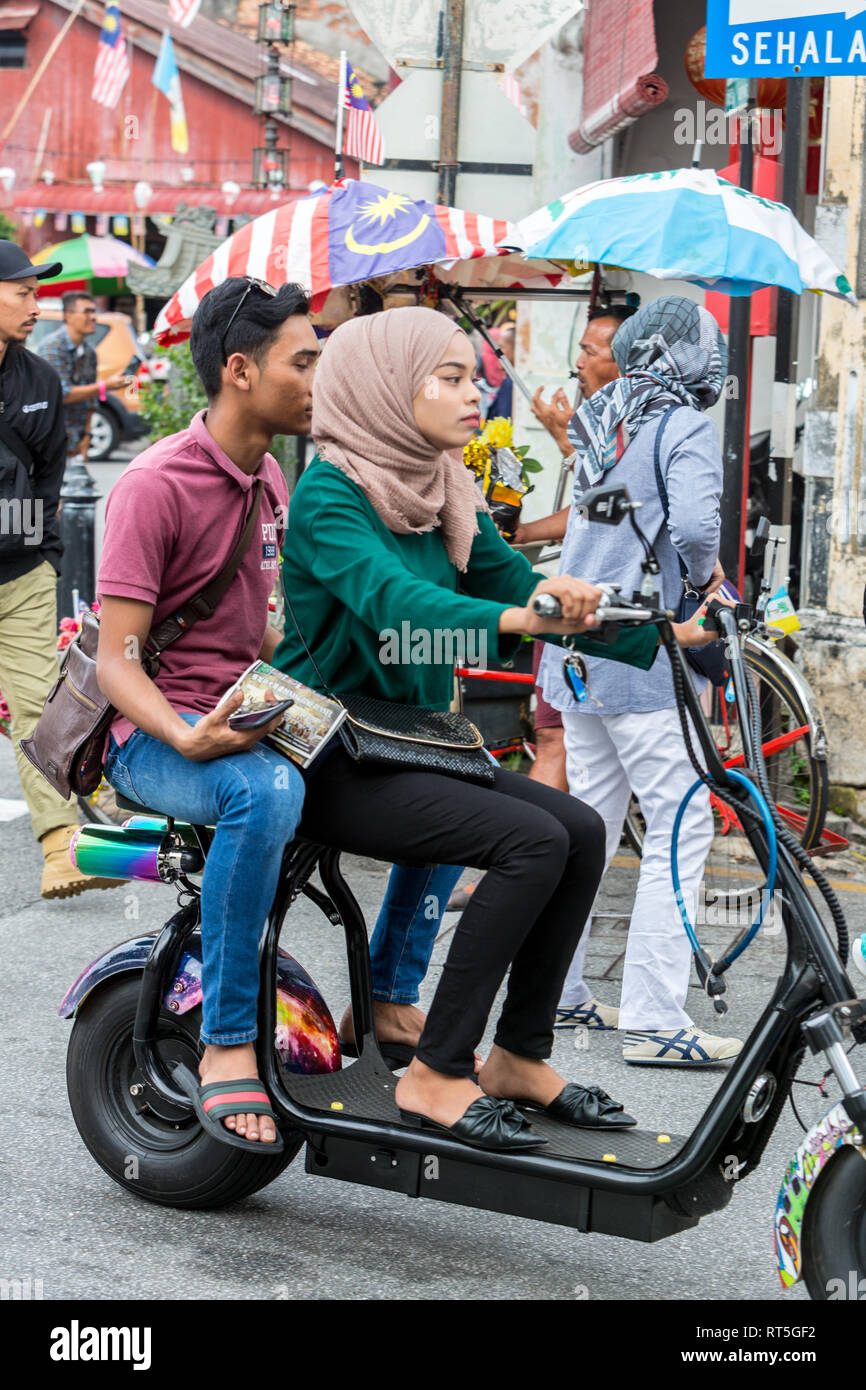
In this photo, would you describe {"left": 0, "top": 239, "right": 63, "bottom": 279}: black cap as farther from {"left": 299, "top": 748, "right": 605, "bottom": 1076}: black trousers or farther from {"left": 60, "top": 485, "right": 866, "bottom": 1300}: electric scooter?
{"left": 299, "top": 748, "right": 605, "bottom": 1076}: black trousers

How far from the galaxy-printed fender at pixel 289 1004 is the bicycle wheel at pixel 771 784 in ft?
8.39

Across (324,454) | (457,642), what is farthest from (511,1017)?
(324,454)

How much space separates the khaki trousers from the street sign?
10.0 feet

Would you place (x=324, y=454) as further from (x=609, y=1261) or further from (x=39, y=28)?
(x=39, y=28)

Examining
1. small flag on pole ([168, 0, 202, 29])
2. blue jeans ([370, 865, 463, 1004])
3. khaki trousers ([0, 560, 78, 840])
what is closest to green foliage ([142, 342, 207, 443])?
khaki trousers ([0, 560, 78, 840])

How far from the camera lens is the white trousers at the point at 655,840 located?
4.55 meters

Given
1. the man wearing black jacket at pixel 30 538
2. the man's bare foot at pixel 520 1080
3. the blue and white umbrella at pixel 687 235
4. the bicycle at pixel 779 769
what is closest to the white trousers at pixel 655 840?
the bicycle at pixel 779 769

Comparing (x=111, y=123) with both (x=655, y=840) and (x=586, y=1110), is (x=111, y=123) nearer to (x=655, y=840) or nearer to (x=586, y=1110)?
(x=655, y=840)

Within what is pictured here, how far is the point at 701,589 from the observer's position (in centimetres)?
424

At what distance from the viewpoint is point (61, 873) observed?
5.87m

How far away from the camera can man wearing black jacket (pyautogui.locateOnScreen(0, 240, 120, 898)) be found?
5820mm

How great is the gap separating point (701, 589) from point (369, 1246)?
5.94 ft

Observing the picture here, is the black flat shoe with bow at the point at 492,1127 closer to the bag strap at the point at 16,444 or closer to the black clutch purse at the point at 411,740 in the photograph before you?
the black clutch purse at the point at 411,740
